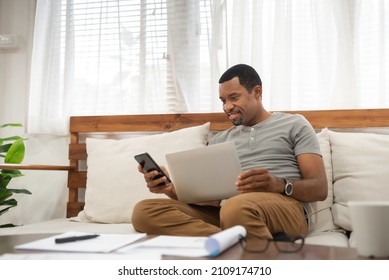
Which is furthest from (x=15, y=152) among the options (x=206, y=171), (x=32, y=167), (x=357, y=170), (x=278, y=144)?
(x=357, y=170)

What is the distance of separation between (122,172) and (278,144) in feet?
2.06

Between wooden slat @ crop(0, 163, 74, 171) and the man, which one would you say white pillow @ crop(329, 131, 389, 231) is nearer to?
the man

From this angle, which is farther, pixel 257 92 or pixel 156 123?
pixel 156 123

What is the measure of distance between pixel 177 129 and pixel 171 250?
3.70ft

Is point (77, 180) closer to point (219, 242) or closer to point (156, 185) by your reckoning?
point (156, 185)

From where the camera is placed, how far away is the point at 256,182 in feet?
3.76

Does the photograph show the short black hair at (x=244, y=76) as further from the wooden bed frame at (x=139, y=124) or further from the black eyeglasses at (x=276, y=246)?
the black eyeglasses at (x=276, y=246)

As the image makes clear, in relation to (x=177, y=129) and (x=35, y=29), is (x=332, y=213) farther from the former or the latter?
(x=35, y=29)

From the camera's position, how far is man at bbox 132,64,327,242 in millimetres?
1104

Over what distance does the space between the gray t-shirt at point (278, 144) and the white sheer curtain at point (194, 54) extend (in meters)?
0.33

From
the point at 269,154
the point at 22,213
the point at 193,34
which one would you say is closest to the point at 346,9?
the point at 193,34

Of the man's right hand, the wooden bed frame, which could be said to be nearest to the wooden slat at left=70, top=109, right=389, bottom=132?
the wooden bed frame

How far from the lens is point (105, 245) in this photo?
2.36 ft

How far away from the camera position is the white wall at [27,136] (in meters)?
2.02
